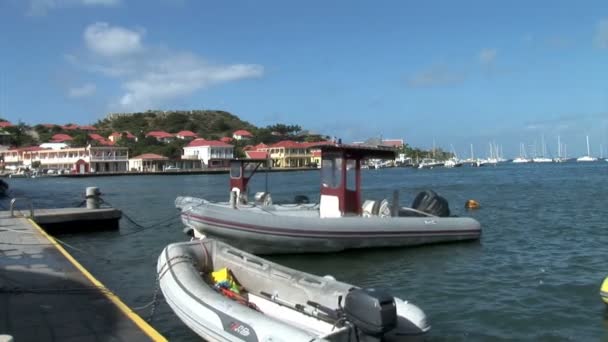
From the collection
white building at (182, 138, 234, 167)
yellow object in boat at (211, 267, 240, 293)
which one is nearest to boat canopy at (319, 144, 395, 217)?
yellow object in boat at (211, 267, 240, 293)

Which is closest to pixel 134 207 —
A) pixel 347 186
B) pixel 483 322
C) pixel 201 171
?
pixel 347 186

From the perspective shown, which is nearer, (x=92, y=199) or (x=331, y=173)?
(x=331, y=173)

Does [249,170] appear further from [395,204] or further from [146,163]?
[146,163]

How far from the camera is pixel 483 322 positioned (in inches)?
335

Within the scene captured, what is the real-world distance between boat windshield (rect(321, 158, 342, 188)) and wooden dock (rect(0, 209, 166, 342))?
259 inches

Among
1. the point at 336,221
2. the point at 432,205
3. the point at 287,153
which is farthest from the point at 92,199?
the point at 287,153

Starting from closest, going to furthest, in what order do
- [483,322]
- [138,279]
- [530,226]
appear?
1. [483,322]
2. [138,279]
3. [530,226]

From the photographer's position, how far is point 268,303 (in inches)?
301

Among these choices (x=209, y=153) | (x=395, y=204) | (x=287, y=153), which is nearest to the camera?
(x=395, y=204)

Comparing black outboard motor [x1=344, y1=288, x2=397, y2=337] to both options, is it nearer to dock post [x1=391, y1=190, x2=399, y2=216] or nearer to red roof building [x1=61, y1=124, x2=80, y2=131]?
dock post [x1=391, y1=190, x2=399, y2=216]

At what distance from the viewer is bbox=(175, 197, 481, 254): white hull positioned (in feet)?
41.5

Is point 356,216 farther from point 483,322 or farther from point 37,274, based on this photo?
point 37,274

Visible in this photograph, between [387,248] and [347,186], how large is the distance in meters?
1.94

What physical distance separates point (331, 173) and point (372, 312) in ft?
28.5
